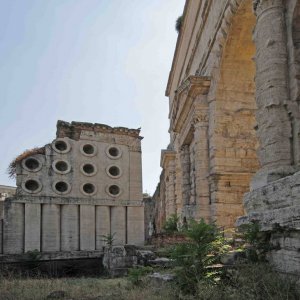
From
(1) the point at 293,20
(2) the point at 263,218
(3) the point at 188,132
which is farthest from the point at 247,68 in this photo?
(2) the point at 263,218

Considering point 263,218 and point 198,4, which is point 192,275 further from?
point 198,4

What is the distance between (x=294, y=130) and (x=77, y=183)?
16.4 meters

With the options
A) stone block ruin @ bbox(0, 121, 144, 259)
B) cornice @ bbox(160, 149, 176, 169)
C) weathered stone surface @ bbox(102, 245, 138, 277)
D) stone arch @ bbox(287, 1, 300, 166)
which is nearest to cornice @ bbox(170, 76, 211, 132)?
weathered stone surface @ bbox(102, 245, 138, 277)

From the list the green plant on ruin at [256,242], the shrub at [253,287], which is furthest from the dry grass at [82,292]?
the green plant on ruin at [256,242]

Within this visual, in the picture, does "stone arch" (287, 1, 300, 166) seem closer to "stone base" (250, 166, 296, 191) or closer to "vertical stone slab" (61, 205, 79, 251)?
"stone base" (250, 166, 296, 191)

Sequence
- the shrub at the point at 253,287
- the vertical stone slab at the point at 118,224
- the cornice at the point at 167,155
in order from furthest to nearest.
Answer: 1. the cornice at the point at 167,155
2. the vertical stone slab at the point at 118,224
3. the shrub at the point at 253,287

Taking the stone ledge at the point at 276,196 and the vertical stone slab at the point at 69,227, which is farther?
the vertical stone slab at the point at 69,227

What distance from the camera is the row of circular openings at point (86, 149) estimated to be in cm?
2181

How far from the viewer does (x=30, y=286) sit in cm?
742

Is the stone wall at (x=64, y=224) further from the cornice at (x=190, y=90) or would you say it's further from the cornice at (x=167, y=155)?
the cornice at (x=190, y=90)

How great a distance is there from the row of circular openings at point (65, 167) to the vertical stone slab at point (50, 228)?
1.94 m

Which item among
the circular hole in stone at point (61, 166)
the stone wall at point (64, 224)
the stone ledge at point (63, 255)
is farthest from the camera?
the circular hole in stone at point (61, 166)

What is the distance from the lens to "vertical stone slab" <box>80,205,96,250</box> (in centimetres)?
2095

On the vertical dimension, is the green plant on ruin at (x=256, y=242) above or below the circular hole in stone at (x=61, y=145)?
below
